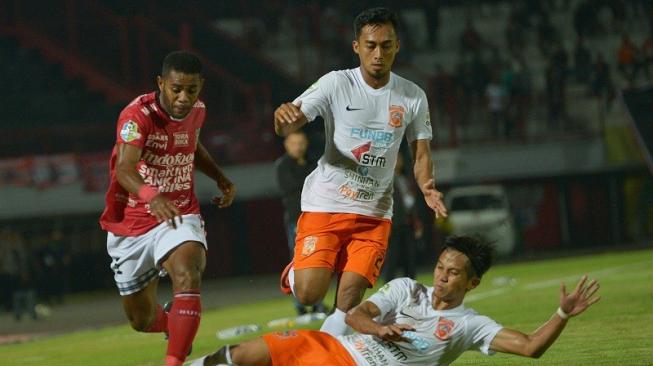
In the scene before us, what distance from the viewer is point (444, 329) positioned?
22.3 ft

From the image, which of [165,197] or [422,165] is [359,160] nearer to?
[422,165]

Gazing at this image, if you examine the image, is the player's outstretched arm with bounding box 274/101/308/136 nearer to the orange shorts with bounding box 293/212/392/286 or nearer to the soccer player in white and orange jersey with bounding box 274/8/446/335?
the soccer player in white and orange jersey with bounding box 274/8/446/335

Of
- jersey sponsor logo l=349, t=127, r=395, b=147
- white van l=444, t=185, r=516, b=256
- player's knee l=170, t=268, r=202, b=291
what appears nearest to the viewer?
player's knee l=170, t=268, r=202, b=291

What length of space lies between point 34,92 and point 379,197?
2203 cm

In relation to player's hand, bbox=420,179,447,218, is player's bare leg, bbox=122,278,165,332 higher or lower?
lower

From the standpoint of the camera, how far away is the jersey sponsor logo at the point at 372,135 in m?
8.14

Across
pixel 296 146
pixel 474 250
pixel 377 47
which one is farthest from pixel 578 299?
pixel 296 146

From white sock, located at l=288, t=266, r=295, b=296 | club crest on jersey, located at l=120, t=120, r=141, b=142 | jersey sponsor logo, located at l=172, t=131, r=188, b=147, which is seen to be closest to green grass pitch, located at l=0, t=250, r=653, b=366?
white sock, located at l=288, t=266, r=295, b=296

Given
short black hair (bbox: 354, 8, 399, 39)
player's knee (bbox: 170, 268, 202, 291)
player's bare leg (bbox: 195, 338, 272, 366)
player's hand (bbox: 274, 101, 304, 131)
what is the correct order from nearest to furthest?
player's bare leg (bbox: 195, 338, 272, 366)
player's hand (bbox: 274, 101, 304, 131)
player's knee (bbox: 170, 268, 202, 291)
short black hair (bbox: 354, 8, 399, 39)

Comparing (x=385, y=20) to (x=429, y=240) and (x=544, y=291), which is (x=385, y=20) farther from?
(x=429, y=240)

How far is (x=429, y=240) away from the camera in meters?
31.8

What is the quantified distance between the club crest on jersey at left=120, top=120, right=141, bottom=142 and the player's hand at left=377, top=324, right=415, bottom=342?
267 cm

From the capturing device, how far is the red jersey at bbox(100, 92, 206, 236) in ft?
27.3

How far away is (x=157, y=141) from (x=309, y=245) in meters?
1.30
